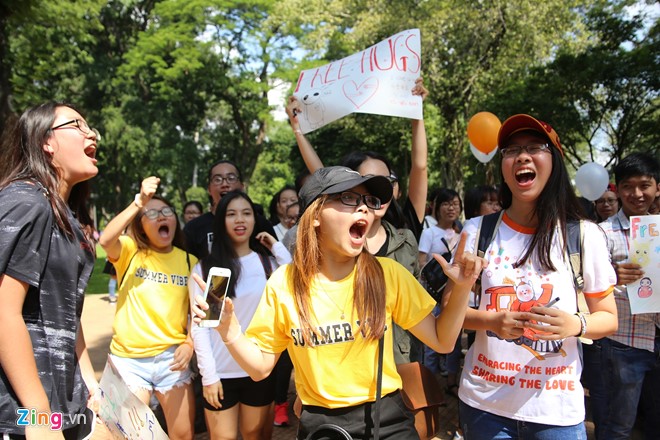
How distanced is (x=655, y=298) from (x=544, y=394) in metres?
1.10

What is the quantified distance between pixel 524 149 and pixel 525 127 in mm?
95

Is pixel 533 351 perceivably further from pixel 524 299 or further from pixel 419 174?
pixel 419 174

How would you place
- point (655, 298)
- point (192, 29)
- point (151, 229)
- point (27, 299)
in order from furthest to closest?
point (192, 29) → point (151, 229) → point (655, 298) → point (27, 299)

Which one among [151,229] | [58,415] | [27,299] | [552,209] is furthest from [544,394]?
[151,229]

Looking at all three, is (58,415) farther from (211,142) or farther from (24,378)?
(211,142)

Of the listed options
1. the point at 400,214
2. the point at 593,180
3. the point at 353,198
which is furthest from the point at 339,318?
the point at 593,180

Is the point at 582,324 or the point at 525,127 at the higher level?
the point at 525,127

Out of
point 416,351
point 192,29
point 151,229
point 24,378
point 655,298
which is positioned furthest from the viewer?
point 192,29

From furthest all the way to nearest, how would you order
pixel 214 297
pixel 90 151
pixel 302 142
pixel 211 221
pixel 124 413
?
pixel 211 221
pixel 302 142
pixel 90 151
pixel 124 413
pixel 214 297

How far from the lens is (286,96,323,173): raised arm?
11.0 ft

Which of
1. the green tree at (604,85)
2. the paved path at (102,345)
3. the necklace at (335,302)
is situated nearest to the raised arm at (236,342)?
the necklace at (335,302)

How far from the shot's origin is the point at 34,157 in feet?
6.56

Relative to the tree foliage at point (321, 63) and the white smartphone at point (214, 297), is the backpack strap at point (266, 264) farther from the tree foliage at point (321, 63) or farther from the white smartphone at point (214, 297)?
the tree foliage at point (321, 63)

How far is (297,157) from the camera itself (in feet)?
93.4
